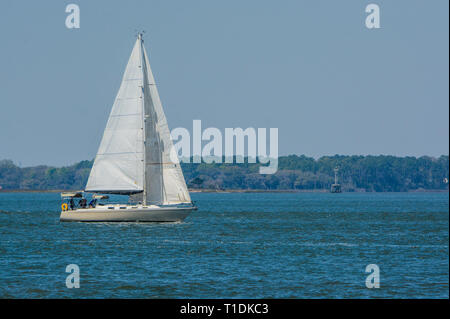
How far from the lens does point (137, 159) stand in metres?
76.2

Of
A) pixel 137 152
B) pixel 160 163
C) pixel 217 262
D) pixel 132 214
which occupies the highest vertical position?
pixel 137 152

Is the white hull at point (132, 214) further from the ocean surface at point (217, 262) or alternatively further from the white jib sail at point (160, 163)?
the white jib sail at point (160, 163)

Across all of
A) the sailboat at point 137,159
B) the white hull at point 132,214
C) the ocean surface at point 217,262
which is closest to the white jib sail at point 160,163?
the sailboat at point 137,159

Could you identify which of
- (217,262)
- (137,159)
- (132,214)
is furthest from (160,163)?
(217,262)

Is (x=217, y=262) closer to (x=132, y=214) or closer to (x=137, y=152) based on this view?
(x=132, y=214)

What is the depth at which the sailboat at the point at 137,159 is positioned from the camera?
76125mm

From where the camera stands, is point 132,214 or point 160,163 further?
point 160,163

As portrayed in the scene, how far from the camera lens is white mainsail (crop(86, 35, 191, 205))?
250 ft

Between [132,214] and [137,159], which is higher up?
[137,159]

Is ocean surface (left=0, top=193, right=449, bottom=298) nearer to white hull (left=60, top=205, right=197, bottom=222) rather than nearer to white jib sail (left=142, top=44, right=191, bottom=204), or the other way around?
white hull (left=60, top=205, right=197, bottom=222)

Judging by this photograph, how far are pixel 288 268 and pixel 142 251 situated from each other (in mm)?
12513

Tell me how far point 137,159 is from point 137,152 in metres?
0.65

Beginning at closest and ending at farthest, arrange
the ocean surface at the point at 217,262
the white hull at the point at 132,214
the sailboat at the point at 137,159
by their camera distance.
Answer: the ocean surface at the point at 217,262, the white hull at the point at 132,214, the sailboat at the point at 137,159

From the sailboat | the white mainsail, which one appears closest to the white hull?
the sailboat
